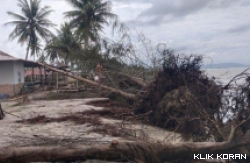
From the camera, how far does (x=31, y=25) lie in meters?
34.3

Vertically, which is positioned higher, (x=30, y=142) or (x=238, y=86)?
(x=238, y=86)

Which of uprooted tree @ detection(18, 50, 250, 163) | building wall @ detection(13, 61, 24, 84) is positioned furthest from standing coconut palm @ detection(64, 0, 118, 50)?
uprooted tree @ detection(18, 50, 250, 163)

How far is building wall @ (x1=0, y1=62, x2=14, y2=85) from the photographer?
81.5 ft

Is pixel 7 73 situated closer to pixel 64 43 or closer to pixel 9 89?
pixel 9 89

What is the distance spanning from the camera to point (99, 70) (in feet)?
48.1

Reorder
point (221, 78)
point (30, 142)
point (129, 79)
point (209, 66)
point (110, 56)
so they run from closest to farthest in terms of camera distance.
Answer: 1. point (30, 142)
2. point (221, 78)
3. point (209, 66)
4. point (129, 79)
5. point (110, 56)

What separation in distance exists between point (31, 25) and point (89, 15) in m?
7.22

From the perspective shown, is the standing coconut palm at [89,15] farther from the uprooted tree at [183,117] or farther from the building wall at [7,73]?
the uprooted tree at [183,117]

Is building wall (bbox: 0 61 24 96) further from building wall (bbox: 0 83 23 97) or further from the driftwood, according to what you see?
the driftwood

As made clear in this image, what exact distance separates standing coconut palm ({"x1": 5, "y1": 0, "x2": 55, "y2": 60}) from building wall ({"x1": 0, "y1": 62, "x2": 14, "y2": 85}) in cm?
912

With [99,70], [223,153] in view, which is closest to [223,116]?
[223,153]

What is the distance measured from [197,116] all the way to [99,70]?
26.4 feet

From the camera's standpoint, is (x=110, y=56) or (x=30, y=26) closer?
(x=110, y=56)

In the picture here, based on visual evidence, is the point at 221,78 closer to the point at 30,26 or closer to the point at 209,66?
the point at 209,66
